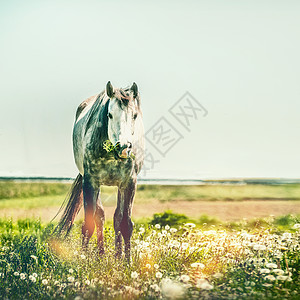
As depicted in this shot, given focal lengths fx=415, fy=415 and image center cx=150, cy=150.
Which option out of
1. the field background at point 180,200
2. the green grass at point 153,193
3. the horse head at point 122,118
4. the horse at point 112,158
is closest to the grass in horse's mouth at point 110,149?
the horse at point 112,158

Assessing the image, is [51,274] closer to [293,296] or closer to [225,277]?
[225,277]

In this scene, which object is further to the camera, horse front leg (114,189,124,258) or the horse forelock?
horse front leg (114,189,124,258)

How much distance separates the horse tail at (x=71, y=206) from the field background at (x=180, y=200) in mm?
2391

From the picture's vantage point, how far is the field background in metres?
11.5

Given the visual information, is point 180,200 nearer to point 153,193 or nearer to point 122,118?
point 153,193

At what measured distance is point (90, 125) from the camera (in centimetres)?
684

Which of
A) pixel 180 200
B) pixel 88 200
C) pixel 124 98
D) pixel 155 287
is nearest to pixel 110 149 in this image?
pixel 124 98

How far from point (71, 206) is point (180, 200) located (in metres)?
5.51

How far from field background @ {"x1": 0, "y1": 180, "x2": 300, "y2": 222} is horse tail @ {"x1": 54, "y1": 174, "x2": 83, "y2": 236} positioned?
2.39 metres

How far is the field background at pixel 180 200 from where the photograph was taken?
11492mm

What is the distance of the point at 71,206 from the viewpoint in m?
8.16

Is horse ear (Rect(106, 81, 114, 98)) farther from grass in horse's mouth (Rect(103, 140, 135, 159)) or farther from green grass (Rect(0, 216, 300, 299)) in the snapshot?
green grass (Rect(0, 216, 300, 299))

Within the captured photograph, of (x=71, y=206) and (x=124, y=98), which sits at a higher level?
(x=124, y=98)

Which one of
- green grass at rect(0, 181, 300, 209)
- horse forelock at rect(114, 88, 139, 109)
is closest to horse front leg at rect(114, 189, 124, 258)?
horse forelock at rect(114, 88, 139, 109)
